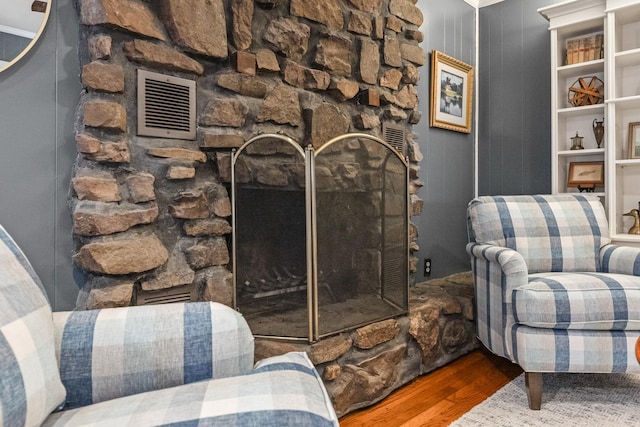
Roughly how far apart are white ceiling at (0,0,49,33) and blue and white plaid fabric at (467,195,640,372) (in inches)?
80.3

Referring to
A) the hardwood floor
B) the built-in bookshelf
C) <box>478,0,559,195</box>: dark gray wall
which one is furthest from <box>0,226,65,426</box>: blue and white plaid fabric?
<box>478,0,559,195</box>: dark gray wall

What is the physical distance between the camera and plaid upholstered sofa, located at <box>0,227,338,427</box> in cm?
74

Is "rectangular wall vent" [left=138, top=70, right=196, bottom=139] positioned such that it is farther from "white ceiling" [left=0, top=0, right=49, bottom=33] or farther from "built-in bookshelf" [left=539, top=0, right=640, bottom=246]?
"built-in bookshelf" [left=539, top=0, right=640, bottom=246]

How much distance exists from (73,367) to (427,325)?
1.71 m

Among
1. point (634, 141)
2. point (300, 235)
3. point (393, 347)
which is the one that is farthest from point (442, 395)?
point (634, 141)

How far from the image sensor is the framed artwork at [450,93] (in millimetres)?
3135

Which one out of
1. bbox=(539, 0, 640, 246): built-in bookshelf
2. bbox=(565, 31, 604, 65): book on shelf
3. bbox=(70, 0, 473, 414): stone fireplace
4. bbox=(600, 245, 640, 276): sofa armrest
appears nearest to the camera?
bbox=(70, 0, 473, 414): stone fireplace

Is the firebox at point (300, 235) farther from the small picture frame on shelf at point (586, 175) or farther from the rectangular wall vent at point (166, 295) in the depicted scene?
the small picture frame on shelf at point (586, 175)

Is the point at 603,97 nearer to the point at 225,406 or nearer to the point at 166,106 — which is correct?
the point at 166,106

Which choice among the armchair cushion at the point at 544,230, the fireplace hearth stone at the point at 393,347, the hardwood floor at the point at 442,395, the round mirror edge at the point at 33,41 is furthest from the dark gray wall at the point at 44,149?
the armchair cushion at the point at 544,230

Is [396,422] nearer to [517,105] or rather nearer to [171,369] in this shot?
[171,369]

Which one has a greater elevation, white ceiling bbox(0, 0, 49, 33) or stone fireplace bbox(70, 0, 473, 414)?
white ceiling bbox(0, 0, 49, 33)

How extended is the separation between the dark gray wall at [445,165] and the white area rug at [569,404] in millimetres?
1081

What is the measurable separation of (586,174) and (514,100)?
0.81 meters
